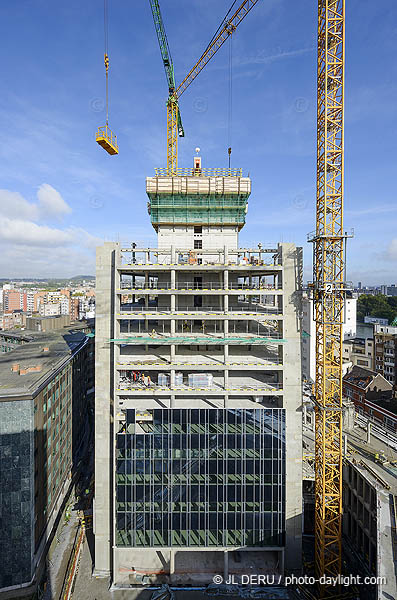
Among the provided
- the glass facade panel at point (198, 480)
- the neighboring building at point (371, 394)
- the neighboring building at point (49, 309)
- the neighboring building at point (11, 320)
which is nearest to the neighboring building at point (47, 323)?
the glass facade panel at point (198, 480)

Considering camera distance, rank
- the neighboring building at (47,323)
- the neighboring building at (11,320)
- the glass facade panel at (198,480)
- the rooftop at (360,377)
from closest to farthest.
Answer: the glass facade panel at (198,480), the rooftop at (360,377), the neighboring building at (47,323), the neighboring building at (11,320)

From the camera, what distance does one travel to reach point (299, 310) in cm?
3369

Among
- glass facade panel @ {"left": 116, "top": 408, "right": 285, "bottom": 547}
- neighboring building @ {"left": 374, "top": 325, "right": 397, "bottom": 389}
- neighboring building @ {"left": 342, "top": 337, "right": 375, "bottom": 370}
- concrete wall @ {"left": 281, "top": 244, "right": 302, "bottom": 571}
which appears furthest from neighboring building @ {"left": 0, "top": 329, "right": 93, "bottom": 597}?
neighboring building @ {"left": 374, "top": 325, "right": 397, "bottom": 389}

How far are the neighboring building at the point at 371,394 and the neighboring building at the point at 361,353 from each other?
41.4 feet

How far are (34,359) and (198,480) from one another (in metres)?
30.8

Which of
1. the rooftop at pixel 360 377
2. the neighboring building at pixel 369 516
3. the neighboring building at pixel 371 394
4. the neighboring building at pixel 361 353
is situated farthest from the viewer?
the neighboring building at pixel 361 353

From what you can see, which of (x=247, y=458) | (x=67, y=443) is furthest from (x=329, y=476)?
(x=67, y=443)

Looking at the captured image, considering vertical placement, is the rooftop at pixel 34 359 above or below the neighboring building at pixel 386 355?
above

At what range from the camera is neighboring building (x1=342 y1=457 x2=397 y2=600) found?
24.7 meters

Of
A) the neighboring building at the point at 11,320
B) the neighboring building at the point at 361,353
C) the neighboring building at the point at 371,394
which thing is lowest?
the neighboring building at the point at 371,394

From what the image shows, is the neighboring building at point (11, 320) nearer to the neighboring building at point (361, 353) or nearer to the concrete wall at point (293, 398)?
the neighboring building at point (361, 353)

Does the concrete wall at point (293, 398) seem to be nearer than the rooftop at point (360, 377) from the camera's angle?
Yes

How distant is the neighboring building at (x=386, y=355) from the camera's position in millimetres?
73625

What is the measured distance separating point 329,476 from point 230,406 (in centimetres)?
1389
